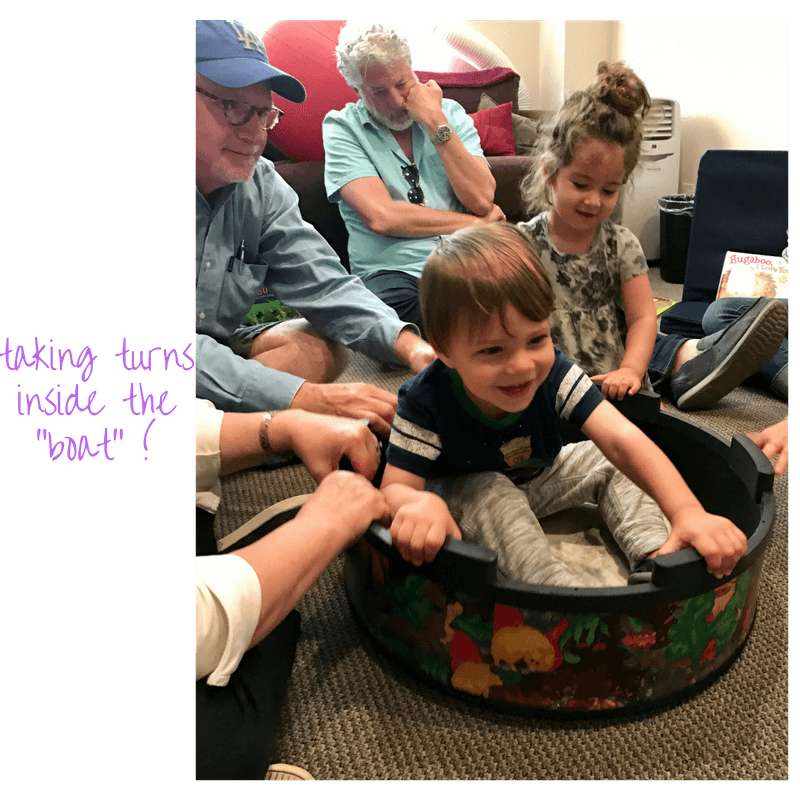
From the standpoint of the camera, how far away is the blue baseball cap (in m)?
0.79

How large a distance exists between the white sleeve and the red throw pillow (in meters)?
1.75

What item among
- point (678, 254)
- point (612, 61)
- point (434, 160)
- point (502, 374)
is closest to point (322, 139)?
point (434, 160)

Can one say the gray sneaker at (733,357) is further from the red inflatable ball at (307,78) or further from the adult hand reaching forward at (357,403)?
the red inflatable ball at (307,78)

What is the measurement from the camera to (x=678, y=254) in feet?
5.99

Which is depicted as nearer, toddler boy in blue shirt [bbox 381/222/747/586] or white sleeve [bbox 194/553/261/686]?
white sleeve [bbox 194/553/261/686]

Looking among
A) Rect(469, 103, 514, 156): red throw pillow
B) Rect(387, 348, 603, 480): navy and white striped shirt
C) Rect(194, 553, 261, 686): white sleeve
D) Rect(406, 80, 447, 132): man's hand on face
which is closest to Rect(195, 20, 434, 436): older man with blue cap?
Rect(387, 348, 603, 480): navy and white striped shirt

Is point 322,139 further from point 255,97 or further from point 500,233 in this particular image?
point 500,233

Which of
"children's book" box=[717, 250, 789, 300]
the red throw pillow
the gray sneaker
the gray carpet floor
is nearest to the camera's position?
the gray carpet floor

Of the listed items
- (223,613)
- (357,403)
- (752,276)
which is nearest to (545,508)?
(357,403)

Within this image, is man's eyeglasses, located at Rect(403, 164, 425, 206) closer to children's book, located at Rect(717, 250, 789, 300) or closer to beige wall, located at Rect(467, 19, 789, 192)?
beige wall, located at Rect(467, 19, 789, 192)

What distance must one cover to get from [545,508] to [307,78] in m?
1.04

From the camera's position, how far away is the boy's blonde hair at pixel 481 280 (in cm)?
68

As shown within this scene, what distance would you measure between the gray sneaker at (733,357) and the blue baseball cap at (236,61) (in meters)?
0.96

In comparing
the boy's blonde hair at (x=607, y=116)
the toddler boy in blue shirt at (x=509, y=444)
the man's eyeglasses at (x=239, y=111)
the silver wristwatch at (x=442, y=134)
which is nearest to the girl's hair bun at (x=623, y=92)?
the boy's blonde hair at (x=607, y=116)
